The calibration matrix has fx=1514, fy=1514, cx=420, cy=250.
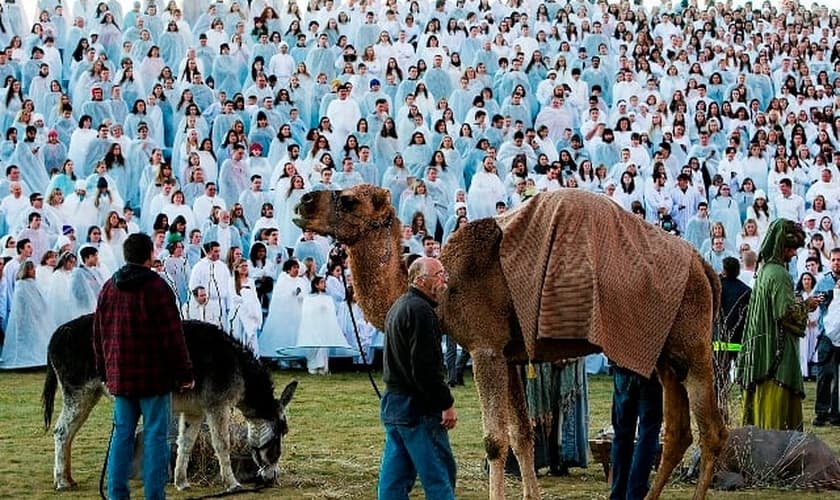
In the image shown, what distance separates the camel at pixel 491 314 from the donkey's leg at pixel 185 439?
8.41 feet

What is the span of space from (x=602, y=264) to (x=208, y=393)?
132 inches

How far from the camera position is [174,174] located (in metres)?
25.5

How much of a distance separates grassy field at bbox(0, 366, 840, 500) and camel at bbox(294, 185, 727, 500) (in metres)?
1.10

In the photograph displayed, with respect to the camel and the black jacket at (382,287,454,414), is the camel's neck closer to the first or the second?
the camel

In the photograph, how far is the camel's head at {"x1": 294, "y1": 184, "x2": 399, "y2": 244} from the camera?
9.77m

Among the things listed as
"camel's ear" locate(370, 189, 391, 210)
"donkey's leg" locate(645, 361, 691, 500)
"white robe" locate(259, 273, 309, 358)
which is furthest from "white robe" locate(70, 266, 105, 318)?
"donkey's leg" locate(645, 361, 691, 500)

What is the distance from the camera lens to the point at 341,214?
32.1 feet

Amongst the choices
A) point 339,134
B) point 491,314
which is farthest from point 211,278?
point 491,314

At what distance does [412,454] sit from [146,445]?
7.15ft

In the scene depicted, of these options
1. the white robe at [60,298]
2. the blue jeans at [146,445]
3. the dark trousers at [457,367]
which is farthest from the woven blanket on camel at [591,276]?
the white robe at [60,298]

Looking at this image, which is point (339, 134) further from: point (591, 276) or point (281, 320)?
point (591, 276)

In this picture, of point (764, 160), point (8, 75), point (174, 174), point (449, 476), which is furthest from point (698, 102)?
point (449, 476)

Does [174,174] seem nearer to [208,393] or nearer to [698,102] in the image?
[698,102]

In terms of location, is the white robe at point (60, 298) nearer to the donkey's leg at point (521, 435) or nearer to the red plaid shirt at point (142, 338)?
the red plaid shirt at point (142, 338)
